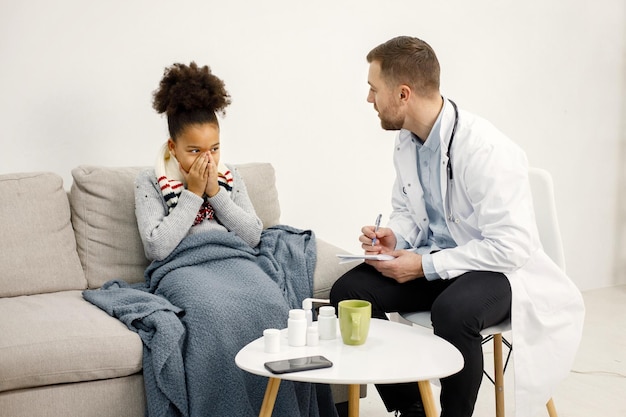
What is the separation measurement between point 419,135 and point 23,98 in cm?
130

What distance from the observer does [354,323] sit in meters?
1.75

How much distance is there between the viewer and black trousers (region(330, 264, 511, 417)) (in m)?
1.97

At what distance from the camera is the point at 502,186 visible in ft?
6.81

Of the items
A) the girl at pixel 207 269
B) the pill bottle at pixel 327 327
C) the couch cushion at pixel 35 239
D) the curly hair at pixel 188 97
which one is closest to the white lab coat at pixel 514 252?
the pill bottle at pixel 327 327

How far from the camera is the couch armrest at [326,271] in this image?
7.86ft

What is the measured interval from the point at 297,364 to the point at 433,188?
85cm

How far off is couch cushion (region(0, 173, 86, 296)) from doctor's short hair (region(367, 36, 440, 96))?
1081 millimetres

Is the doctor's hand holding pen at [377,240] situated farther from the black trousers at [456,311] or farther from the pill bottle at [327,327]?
the pill bottle at [327,327]

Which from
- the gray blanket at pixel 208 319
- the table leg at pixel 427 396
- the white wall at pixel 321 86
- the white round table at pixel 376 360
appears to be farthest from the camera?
the white wall at pixel 321 86

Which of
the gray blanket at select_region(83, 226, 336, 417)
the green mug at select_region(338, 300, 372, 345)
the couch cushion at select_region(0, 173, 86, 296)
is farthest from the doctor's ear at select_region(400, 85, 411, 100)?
the couch cushion at select_region(0, 173, 86, 296)

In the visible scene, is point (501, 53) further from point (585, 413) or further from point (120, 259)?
point (120, 259)

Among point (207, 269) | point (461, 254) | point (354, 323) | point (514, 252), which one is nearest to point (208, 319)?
point (207, 269)

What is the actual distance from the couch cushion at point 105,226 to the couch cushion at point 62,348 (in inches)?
15.2

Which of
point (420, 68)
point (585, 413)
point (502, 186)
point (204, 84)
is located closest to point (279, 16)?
point (204, 84)
